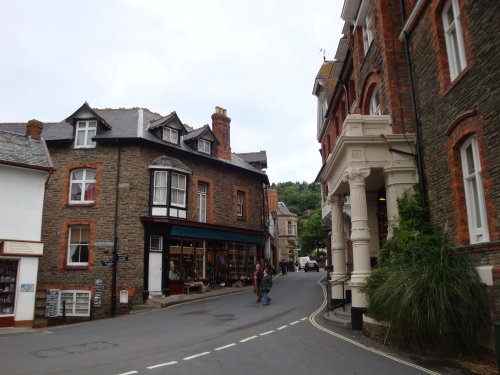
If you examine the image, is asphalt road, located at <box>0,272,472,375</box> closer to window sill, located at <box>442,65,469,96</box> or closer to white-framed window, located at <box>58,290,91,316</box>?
window sill, located at <box>442,65,469,96</box>

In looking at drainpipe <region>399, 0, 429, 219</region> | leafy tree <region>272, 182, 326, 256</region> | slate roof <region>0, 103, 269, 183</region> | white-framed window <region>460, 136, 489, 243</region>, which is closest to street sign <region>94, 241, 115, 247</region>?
slate roof <region>0, 103, 269, 183</region>

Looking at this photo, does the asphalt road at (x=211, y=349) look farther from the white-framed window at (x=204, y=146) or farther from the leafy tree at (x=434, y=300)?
the white-framed window at (x=204, y=146)

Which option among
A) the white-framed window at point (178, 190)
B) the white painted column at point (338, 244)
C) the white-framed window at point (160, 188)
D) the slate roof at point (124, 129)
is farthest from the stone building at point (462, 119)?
the slate roof at point (124, 129)

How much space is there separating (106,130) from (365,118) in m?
15.1

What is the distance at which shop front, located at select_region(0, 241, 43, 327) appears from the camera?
15336mm

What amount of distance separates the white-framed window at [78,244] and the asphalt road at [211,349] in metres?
7.29

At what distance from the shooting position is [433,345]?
8320mm

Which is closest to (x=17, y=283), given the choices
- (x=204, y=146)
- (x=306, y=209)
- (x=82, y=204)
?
(x=82, y=204)

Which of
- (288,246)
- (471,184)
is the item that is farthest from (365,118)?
(288,246)

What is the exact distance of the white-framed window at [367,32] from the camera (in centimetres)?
1433

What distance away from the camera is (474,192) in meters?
8.98

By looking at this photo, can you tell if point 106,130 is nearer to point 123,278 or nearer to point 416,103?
point 123,278

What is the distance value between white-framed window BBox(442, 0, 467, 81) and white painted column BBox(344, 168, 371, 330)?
10.9ft

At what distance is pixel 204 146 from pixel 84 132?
268 inches
